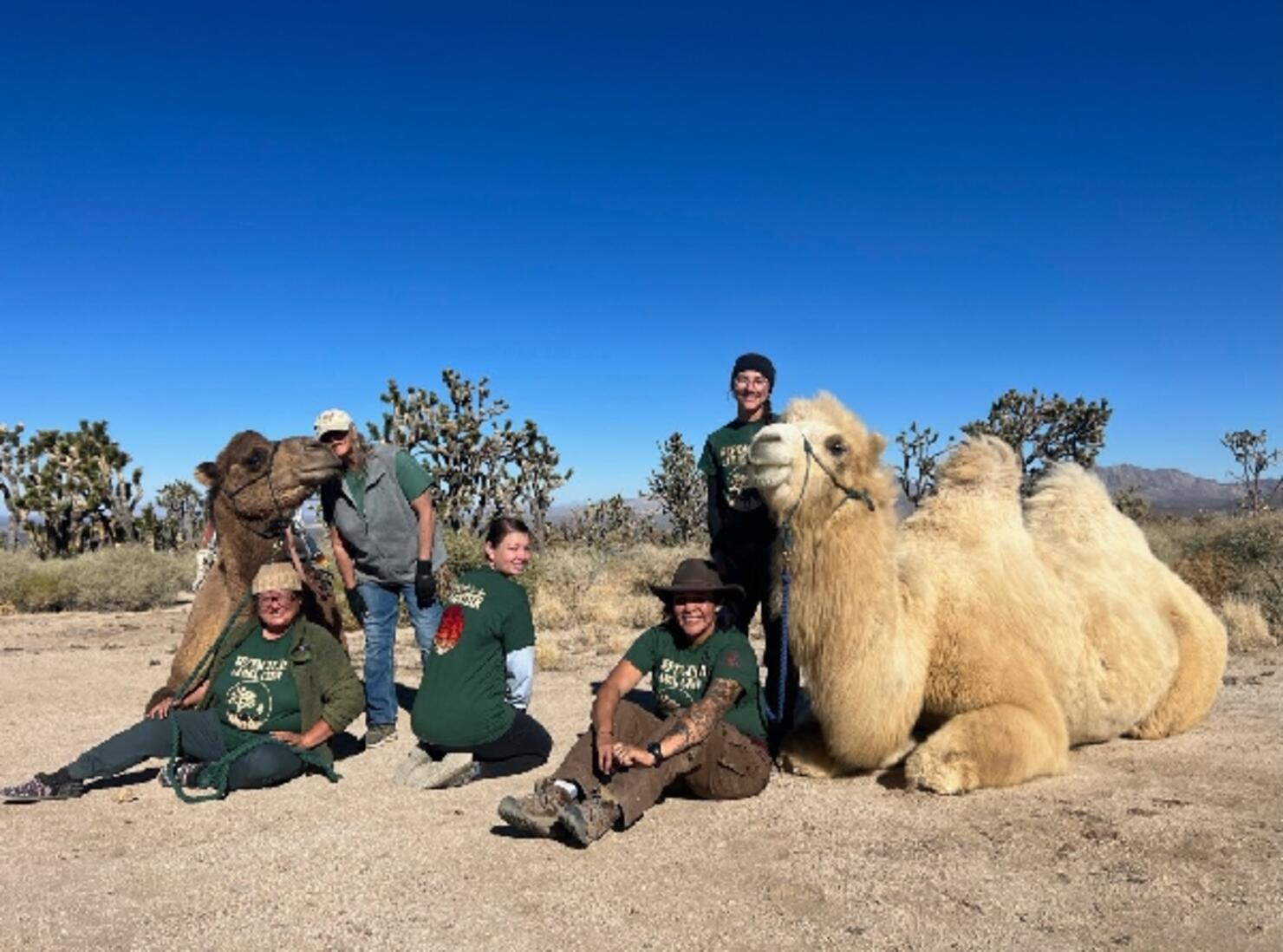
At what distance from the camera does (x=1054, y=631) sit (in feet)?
17.5

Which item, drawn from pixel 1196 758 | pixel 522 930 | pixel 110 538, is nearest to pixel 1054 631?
pixel 1196 758

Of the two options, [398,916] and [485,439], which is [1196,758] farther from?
[485,439]

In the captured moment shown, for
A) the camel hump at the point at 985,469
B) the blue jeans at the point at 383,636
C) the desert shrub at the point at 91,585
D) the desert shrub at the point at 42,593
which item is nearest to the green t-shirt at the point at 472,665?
the blue jeans at the point at 383,636

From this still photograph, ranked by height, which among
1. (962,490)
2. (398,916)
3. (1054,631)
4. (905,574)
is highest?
(962,490)

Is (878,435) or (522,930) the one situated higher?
(878,435)

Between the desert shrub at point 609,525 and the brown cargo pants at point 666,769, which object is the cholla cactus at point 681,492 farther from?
the brown cargo pants at point 666,769

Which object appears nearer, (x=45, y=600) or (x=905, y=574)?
(x=905, y=574)

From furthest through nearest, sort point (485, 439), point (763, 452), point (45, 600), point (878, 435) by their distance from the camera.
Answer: point (485, 439) → point (45, 600) → point (878, 435) → point (763, 452)

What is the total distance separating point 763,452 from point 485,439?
1951 centimetres

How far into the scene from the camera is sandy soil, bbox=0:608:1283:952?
3.38 metres

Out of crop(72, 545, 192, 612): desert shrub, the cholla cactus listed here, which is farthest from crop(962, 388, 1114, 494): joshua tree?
crop(72, 545, 192, 612): desert shrub

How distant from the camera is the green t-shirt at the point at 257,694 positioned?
5.20 m

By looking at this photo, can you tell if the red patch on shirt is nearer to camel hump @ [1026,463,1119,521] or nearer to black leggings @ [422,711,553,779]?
black leggings @ [422,711,553,779]

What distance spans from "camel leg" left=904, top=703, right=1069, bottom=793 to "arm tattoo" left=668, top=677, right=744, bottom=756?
3.45ft
